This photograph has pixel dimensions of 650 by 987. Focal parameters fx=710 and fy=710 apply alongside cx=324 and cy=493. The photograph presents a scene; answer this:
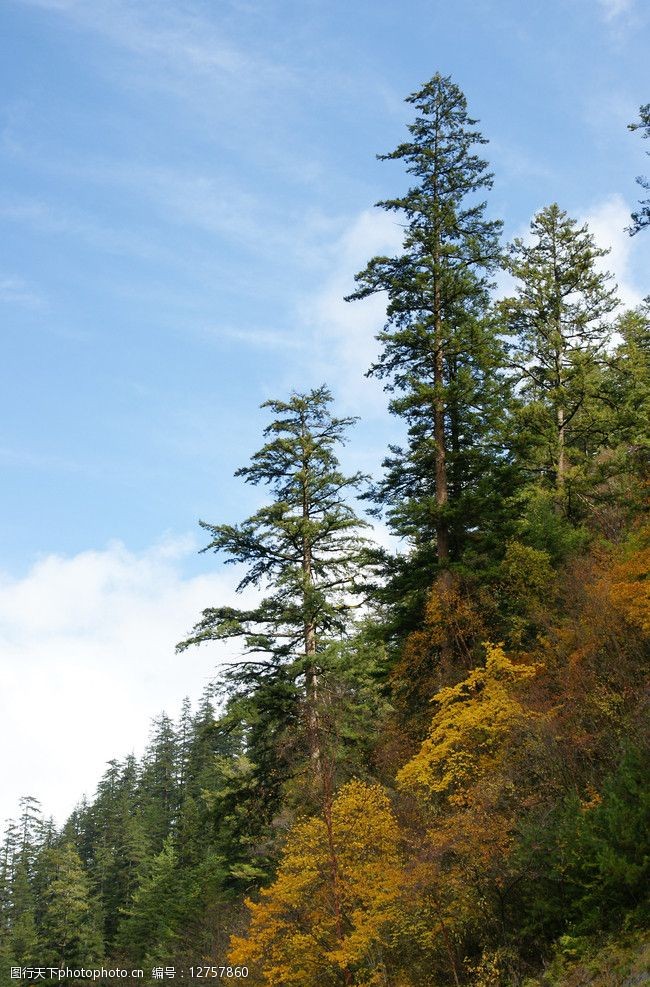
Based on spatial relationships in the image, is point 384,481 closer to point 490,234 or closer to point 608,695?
point 490,234

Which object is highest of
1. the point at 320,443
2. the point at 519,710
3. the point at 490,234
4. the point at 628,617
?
the point at 490,234

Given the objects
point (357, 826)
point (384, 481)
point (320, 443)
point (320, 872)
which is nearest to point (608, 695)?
point (357, 826)

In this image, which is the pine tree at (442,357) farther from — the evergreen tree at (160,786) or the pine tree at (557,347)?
the evergreen tree at (160,786)

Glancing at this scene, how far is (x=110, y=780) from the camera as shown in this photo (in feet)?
269

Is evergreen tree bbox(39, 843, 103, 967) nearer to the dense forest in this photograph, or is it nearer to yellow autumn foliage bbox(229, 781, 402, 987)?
the dense forest

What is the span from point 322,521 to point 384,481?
2999 millimetres

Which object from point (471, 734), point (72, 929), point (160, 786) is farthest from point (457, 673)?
point (160, 786)

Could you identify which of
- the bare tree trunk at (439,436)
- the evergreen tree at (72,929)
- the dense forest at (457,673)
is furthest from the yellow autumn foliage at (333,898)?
the evergreen tree at (72,929)

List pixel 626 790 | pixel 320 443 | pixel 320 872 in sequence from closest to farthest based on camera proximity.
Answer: pixel 626 790 → pixel 320 872 → pixel 320 443

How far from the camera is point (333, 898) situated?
15.0 metres

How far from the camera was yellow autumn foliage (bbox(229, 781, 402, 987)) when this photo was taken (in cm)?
1417

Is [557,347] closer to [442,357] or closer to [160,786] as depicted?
[442,357]

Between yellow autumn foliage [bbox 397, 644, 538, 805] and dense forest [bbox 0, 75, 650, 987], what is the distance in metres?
0.07

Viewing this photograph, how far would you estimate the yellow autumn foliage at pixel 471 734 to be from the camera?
1362 cm
